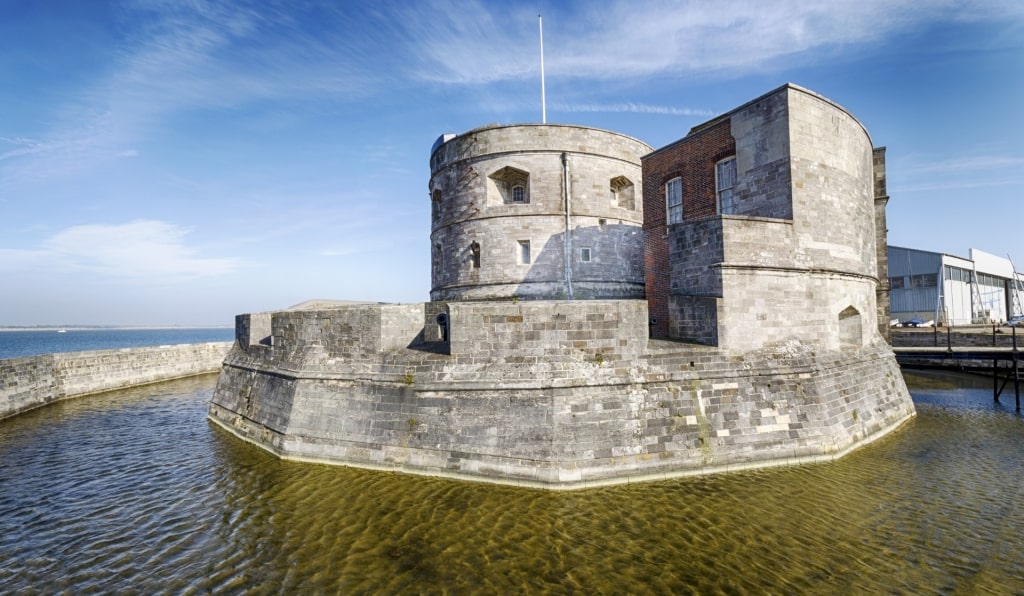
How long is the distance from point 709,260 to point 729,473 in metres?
4.68

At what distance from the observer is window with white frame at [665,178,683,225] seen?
44.2 feet

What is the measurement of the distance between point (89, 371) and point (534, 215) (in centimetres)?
2151

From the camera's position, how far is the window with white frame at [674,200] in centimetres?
1348

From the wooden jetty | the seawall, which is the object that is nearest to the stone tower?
the wooden jetty

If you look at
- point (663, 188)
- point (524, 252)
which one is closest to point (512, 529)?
point (663, 188)

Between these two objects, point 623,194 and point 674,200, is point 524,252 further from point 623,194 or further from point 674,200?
point 674,200

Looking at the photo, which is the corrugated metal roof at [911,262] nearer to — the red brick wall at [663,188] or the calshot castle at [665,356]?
the calshot castle at [665,356]

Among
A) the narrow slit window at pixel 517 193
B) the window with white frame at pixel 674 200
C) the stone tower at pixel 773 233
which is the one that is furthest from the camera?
the narrow slit window at pixel 517 193

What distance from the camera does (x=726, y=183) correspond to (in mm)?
12219

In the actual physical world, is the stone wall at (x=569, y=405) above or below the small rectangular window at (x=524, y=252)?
below

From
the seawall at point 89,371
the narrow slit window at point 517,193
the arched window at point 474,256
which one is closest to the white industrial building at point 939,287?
the narrow slit window at point 517,193

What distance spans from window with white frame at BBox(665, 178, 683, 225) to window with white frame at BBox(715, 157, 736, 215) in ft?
3.90

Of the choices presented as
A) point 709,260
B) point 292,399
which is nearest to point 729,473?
point 709,260

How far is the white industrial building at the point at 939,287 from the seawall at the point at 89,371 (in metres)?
49.7
